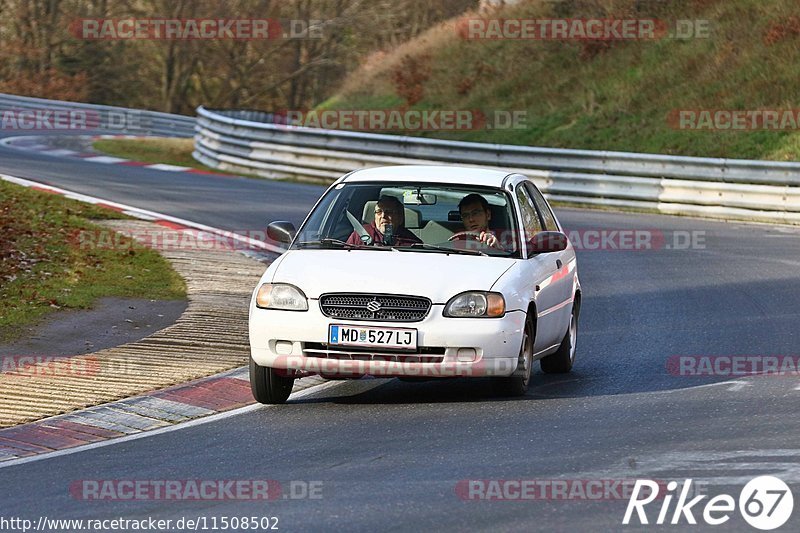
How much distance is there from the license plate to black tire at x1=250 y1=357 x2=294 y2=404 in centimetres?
61

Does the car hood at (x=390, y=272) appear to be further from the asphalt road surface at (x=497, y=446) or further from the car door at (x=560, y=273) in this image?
the car door at (x=560, y=273)

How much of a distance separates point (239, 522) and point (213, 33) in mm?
49230

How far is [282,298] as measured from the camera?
9250mm

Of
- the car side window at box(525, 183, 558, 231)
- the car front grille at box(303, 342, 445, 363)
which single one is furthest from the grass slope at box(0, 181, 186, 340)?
the car side window at box(525, 183, 558, 231)

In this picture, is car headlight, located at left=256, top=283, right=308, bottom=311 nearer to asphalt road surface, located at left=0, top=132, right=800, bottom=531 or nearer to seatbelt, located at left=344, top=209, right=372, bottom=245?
asphalt road surface, located at left=0, top=132, right=800, bottom=531

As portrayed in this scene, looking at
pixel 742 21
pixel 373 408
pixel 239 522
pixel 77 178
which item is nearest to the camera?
pixel 239 522

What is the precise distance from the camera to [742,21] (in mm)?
32531

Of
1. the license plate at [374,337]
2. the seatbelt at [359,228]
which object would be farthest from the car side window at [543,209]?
the license plate at [374,337]

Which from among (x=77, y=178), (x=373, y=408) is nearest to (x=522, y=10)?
(x=77, y=178)

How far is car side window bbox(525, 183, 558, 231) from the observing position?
11.2m

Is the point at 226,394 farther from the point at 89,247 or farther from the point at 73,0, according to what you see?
the point at 73,0

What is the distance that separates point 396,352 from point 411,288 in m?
0.42

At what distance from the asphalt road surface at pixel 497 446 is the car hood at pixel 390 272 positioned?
2.65 ft

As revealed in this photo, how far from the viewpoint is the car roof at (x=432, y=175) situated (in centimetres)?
1045
